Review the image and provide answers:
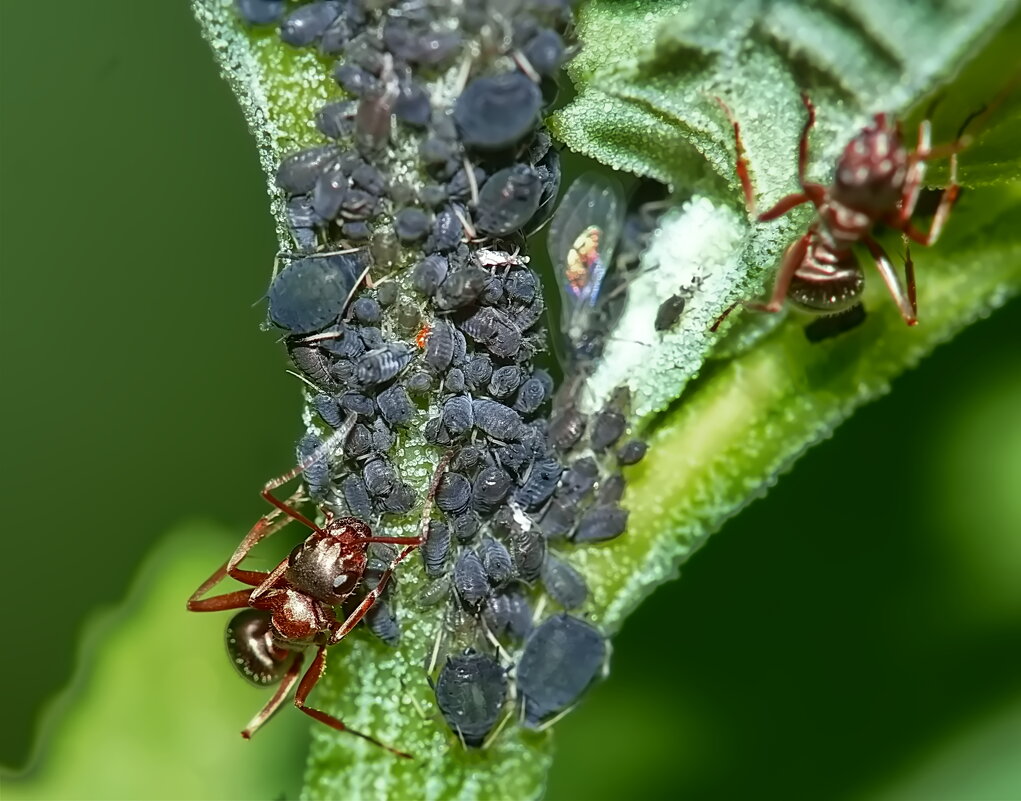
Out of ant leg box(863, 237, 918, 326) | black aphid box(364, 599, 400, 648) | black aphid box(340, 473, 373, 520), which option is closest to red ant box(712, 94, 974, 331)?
ant leg box(863, 237, 918, 326)

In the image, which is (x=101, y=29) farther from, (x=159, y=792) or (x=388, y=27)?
(x=159, y=792)

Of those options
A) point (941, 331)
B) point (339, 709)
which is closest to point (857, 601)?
point (941, 331)

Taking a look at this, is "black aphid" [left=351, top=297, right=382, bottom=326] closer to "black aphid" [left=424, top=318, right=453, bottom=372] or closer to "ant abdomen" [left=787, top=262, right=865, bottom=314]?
"black aphid" [left=424, top=318, right=453, bottom=372]

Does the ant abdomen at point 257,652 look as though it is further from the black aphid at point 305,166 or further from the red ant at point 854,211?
the red ant at point 854,211

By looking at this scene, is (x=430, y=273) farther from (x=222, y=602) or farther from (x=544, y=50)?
(x=222, y=602)

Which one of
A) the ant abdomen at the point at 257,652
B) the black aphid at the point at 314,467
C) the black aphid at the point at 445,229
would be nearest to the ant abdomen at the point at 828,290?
the black aphid at the point at 445,229
